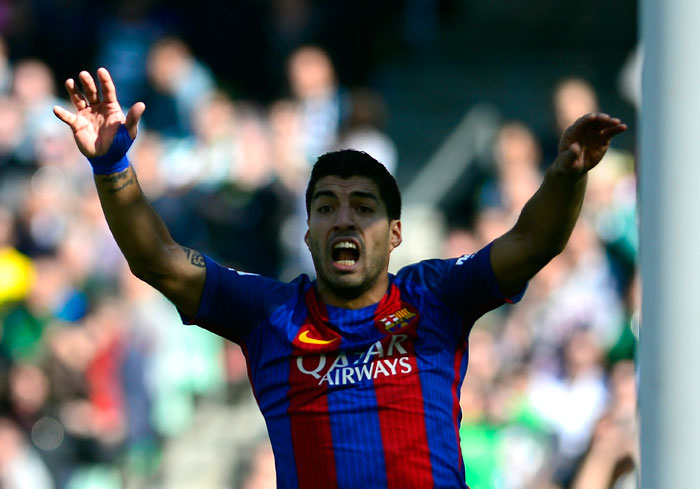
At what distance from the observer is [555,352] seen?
28.5 ft

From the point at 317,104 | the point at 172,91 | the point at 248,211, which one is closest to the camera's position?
the point at 317,104

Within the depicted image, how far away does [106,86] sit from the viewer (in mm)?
4312

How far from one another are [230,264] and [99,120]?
6188mm

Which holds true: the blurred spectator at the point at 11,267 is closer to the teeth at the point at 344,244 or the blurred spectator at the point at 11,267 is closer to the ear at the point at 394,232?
the ear at the point at 394,232

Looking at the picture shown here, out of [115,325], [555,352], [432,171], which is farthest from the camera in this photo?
[432,171]

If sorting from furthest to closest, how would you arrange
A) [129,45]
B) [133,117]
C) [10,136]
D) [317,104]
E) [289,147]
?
[129,45] → [10,136] → [317,104] → [289,147] → [133,117]

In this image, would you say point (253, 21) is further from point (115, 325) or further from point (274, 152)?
point (115, 325)

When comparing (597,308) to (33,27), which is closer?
(597,308)

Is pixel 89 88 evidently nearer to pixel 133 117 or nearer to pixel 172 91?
pixel 133 117

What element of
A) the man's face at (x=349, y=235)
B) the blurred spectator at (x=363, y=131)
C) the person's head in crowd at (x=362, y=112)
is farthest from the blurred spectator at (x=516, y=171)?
the man's face at (x=349, y=235)

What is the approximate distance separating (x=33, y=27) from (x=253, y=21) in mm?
→ 2269

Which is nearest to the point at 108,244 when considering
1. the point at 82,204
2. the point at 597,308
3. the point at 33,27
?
the point at 82,204

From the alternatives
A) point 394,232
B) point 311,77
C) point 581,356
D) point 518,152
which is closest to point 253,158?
point 311,77

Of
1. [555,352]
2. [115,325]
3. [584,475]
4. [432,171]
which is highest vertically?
[432,171]
